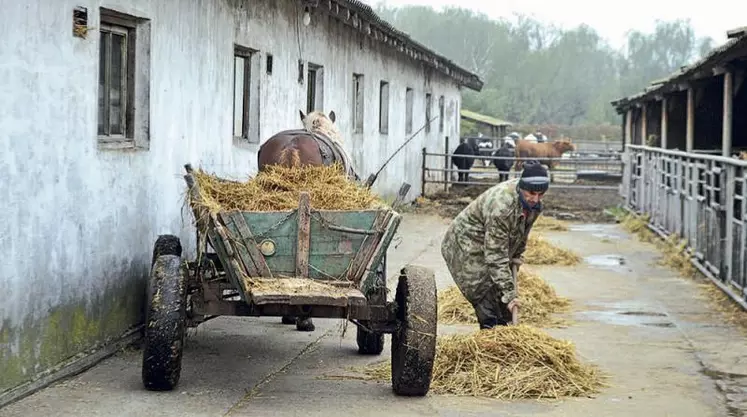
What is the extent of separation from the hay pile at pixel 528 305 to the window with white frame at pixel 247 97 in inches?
118

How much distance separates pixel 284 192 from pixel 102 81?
6.70ft

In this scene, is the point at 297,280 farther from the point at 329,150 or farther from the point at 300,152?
the point at 329,150

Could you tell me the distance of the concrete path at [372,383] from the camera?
7.57 m

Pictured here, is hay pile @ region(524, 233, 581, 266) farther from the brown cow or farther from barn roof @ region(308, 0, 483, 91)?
the brown cow

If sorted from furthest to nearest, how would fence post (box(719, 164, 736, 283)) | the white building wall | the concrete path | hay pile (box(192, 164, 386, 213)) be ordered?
fence post (box(719, 164, 736, 283)) → hay pile (box(192, 164, 386, 213)) → the concrete path → the white building wall

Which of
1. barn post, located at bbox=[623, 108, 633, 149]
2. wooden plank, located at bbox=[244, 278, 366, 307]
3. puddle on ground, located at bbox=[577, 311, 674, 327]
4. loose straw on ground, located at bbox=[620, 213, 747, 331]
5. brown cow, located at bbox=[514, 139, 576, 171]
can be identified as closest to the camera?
wooden plank, located at bbox=[244, 278, 366, 307]

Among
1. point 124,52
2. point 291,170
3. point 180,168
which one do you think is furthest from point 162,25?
point 291,170

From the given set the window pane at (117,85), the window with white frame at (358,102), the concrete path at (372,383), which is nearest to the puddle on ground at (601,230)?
the window with white frame at (358,102)

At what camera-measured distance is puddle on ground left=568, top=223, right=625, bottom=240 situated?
70.5 ft

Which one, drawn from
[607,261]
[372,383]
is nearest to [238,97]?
[372,383]

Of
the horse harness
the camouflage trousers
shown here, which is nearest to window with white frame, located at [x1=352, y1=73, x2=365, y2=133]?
the horse harness

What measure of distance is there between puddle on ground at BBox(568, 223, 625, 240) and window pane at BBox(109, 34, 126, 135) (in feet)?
42.5

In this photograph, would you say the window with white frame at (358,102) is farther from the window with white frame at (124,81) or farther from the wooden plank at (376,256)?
the wooden plank at (376,256)

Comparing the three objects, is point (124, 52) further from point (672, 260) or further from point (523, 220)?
point (672, 260)
